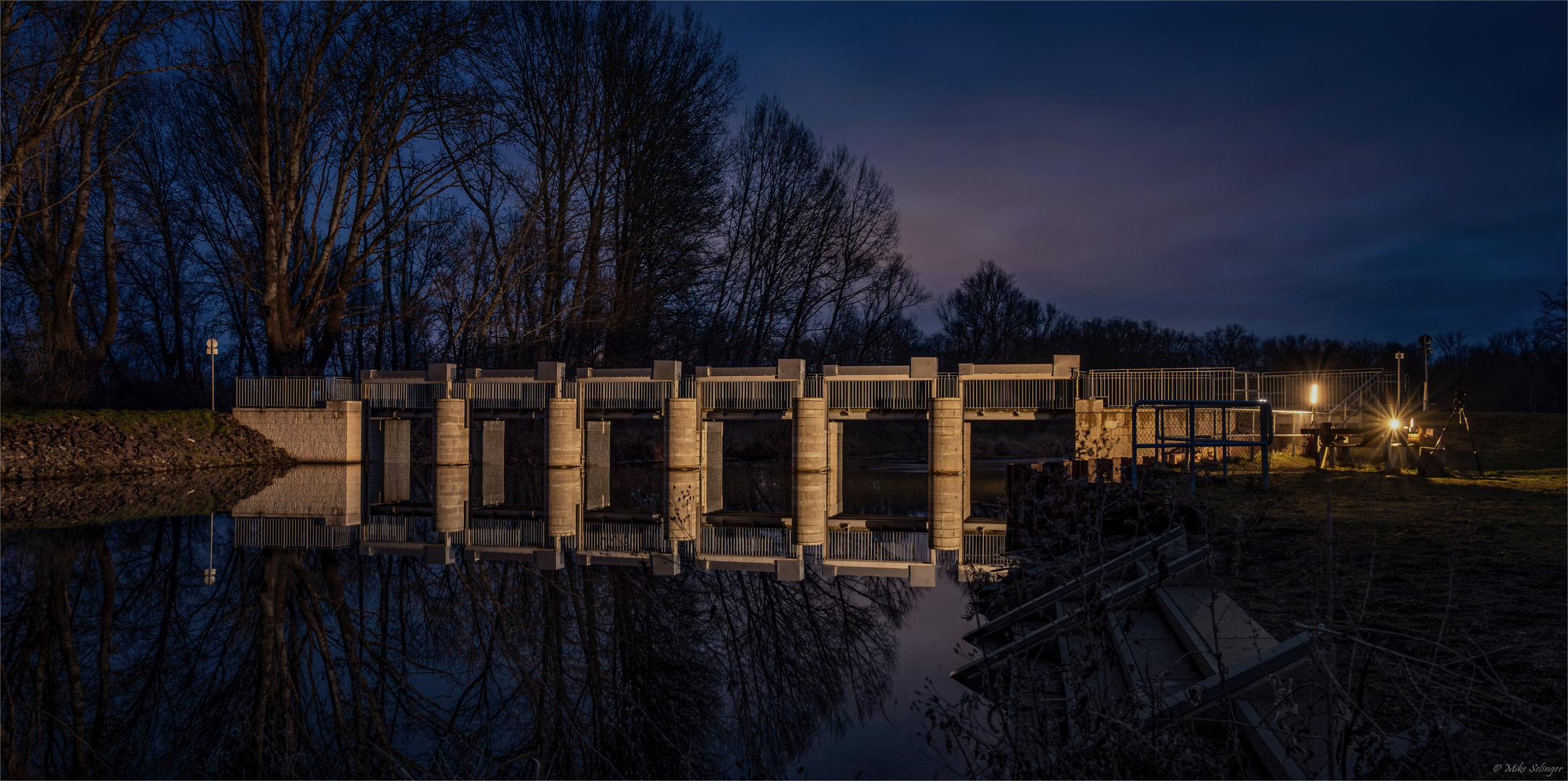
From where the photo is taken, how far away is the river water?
562 cm

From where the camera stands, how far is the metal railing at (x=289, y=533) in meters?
14.7

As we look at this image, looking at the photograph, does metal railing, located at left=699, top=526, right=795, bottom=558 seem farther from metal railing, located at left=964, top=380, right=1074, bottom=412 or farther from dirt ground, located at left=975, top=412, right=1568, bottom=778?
metal railing, located at left=964, top=380, right=1074, bottom=412

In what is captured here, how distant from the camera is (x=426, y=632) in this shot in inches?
349

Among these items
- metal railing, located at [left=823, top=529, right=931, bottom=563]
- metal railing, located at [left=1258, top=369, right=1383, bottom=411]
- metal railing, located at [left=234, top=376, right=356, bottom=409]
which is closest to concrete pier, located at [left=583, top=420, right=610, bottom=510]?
metal railing, located at [left=234, top=376, right=356, bottom=409]

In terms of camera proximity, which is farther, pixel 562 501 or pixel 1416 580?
pixel 562 501

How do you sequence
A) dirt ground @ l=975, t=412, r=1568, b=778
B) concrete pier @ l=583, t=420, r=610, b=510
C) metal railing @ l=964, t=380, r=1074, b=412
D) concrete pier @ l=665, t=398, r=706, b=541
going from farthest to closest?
concrete pier @ l=583, t=420, r=610, b=510, concrete pier @ l=665, t=398, r=706, b=541, metal railing @ l=964, t=380, r=1074, b=412, dirt ground @ l=975, t=412, r=1568, b=778

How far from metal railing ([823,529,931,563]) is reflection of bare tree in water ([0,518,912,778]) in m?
1.92

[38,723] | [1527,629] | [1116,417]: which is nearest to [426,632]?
[38,723]

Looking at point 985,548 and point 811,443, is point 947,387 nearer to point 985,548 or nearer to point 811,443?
point 811,443

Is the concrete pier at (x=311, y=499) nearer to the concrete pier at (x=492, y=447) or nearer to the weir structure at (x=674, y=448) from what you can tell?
the weir structure at (x=674, y=448)

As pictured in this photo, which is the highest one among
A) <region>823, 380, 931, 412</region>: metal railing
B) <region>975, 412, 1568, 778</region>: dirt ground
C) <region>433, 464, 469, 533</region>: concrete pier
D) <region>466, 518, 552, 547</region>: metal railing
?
<region>823, 380, 931, 412</region>: metal railing

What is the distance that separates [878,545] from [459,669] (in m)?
9.04

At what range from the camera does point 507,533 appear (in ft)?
54.8

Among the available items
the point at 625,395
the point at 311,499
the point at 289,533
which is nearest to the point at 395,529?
the point at 289,533
